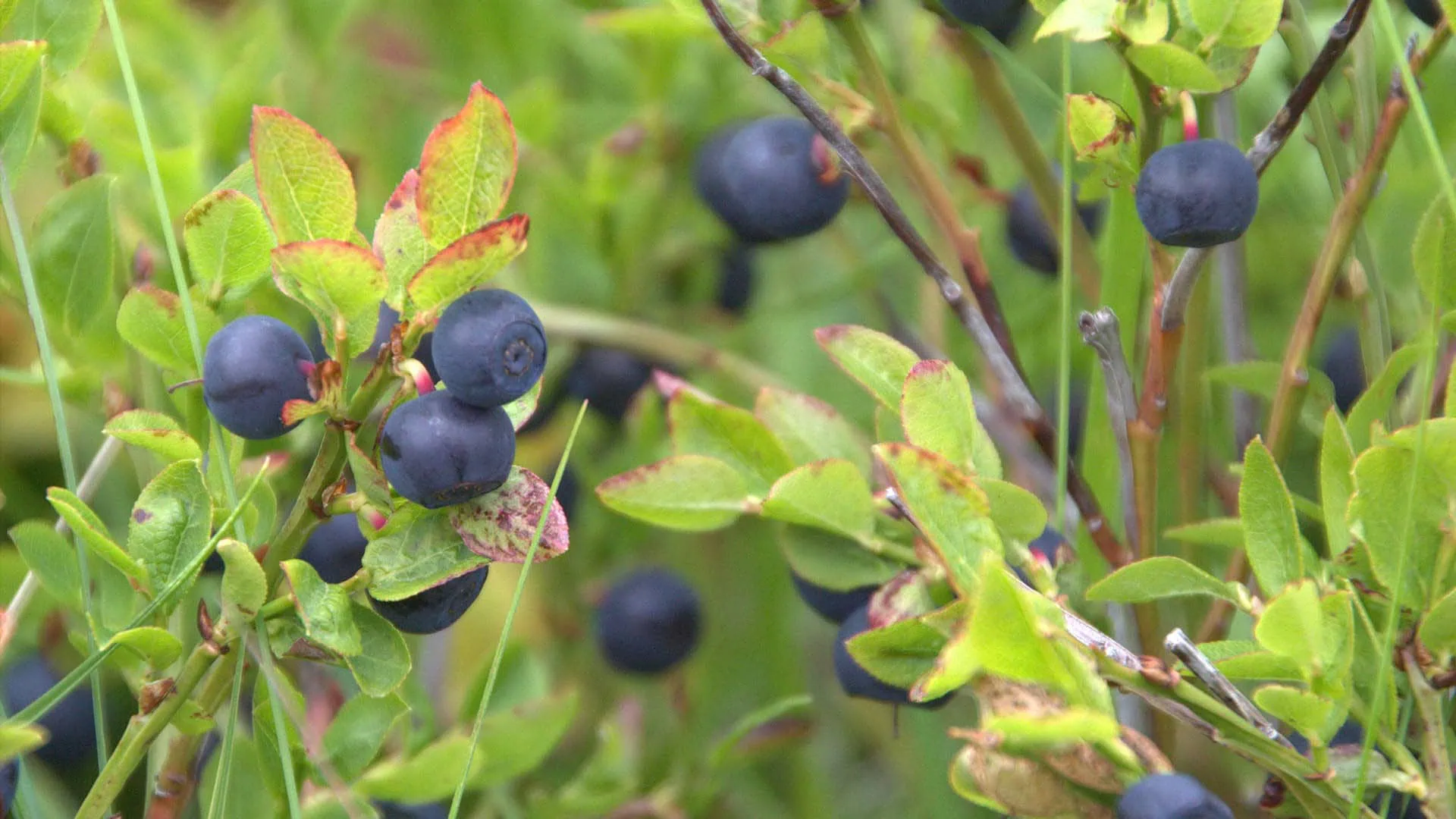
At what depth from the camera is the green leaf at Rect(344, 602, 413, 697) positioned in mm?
674

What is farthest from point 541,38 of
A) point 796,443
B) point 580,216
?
point 796,443

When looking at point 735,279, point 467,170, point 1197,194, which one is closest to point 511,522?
point 467,170

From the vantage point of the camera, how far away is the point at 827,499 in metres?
0.74

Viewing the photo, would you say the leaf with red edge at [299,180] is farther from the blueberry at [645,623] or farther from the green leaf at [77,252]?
the blueberry at [645,623]

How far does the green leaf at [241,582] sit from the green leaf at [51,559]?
0.13 meters

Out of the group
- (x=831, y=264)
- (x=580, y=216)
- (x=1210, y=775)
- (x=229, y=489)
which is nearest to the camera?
(x=229, y=489)

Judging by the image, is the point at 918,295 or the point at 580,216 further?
the point at 918,295

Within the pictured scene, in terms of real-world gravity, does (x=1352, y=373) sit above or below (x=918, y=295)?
above

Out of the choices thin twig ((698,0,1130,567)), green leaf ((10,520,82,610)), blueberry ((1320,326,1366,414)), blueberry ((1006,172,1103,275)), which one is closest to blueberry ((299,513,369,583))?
green leaf ((10,520,82,610))

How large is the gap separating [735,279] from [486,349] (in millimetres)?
853

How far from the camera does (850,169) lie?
780 mm

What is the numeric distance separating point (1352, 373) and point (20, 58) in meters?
1.05

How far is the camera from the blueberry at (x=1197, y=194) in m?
0.69

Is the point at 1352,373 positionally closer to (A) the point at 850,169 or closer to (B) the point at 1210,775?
(B) the point at 1210,775
